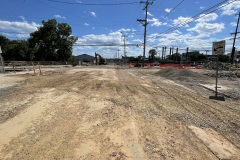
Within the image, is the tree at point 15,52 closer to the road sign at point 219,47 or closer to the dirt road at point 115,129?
the dirt road at point 115,129

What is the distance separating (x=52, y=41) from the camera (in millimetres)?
74250

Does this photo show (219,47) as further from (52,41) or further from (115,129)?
(52,41)

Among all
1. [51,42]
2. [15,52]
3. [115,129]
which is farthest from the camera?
[51,42]

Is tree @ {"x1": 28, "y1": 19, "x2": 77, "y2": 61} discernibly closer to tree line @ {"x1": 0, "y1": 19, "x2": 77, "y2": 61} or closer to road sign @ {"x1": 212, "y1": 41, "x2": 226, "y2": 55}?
tree line @ {"x1": 0, "y1": 19, "x2": 77, "y2": 61}

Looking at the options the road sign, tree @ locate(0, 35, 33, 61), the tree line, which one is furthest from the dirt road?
the tree line

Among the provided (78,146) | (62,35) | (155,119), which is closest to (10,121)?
(78,146)

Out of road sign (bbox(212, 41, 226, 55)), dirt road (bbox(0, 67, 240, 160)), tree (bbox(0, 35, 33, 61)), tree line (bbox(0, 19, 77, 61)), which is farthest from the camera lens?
tree line (bbox(0, 19, 77, 61))

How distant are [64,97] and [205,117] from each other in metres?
5.98

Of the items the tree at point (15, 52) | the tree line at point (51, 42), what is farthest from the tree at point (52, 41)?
the tree at point (15, 52)

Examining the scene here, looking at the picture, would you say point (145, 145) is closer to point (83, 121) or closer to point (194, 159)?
point (194, 159)

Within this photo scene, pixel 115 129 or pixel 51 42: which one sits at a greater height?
pixel 51 42

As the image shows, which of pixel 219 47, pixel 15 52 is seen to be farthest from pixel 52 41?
pixel 219 47

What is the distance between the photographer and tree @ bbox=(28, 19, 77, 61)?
73438 mm

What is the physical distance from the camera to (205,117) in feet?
26.4
